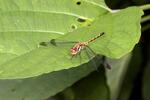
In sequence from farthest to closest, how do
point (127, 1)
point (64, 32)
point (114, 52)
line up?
point (127, 1)
point (64, 32)
point (114, 52)

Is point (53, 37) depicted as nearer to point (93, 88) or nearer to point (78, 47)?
point (78, 47)

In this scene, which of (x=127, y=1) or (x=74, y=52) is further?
(x=127, y=1)

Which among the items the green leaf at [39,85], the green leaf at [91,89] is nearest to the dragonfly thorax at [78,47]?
the green leaf at [39,85]

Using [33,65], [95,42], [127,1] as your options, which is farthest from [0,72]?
[127,1]

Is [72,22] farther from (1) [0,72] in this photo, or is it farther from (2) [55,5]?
(1) [0,72]

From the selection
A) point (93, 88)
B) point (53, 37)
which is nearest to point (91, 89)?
point (93, 88)

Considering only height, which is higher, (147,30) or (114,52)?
(114,52)

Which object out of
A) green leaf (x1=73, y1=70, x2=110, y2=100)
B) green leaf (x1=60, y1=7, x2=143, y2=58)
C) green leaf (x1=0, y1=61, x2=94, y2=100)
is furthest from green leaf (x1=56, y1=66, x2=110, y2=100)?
green leaf (x1=60, y1=7, x2=143, y2=58)
